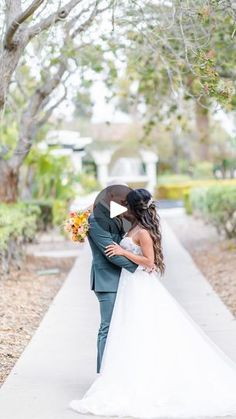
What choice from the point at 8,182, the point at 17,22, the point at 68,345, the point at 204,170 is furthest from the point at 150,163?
the point at 17,22

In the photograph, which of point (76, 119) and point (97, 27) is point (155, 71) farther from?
point (76, 119)

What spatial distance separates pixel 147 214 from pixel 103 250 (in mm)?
441

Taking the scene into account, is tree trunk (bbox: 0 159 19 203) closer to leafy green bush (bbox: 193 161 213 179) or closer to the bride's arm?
the bride's arm

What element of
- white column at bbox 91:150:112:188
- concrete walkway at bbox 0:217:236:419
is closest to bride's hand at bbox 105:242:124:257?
concrete walkway at bbox 0:217:236:419

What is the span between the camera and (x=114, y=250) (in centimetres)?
670

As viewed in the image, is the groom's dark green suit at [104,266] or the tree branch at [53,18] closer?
the groom's dark green suit at [104,266]

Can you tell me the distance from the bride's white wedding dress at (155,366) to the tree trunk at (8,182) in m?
9.92

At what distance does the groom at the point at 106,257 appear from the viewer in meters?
6.71

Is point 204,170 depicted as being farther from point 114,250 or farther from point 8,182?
point 114,250

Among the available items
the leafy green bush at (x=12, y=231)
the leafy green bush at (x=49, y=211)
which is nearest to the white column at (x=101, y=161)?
the leafy green bush at (x=49, y=211)

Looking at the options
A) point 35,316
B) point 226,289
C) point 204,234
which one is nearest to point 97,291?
point 35,316

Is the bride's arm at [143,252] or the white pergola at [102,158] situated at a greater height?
the bride's arm at [143,252]

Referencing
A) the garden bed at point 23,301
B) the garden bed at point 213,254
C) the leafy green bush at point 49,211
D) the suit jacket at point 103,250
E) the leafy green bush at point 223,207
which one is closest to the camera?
the suit jacket at point 103,250

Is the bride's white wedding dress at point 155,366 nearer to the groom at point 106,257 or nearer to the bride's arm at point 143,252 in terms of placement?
the bride's arm at point 143,252
